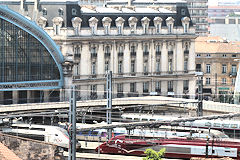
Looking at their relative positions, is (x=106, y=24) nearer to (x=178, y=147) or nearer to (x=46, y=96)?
(x=46, y=96)

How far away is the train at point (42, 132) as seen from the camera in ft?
284

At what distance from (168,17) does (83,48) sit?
14.2m

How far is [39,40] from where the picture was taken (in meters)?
110

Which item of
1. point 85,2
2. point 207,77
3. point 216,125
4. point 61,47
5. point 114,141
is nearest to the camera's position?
point 114,141

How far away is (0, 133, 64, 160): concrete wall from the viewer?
72562mm

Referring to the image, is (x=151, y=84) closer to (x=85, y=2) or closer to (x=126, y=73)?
(x=126, y=73)

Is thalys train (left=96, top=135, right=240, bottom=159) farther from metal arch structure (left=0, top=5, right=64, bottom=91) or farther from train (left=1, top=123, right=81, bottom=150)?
metal arch structure (left=0, top=5, right=64, bottom=91)

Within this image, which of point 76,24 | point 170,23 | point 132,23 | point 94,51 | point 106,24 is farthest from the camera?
point 170,23

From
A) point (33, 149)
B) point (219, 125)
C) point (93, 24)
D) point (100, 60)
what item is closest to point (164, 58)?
point (100, 60)

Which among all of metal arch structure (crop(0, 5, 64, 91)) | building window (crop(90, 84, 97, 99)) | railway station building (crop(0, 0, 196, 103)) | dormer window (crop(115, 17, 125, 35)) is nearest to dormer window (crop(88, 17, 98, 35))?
railway station building (crop(0, 0, 196, 103))

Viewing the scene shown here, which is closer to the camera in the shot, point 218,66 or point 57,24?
point 57,24

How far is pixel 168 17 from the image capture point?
128125 millimetres

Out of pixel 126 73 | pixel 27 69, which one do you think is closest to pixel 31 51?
pixel 27 69

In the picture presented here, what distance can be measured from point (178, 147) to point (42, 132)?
1246cm
